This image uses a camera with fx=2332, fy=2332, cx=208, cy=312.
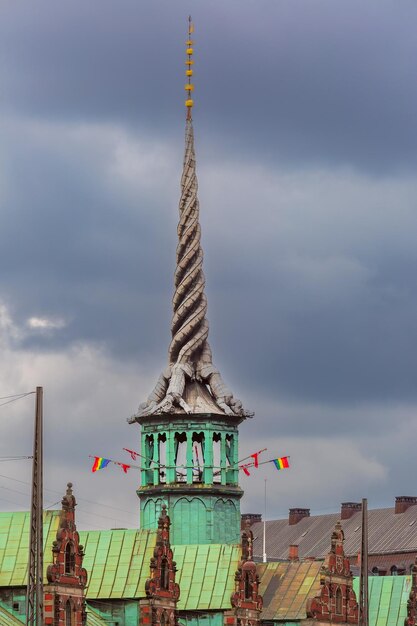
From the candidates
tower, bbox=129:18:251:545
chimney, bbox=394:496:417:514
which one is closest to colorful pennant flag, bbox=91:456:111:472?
tower, bbox=129:18:251:545

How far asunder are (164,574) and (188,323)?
18.3m

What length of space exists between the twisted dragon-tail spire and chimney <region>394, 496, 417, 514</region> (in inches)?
2794

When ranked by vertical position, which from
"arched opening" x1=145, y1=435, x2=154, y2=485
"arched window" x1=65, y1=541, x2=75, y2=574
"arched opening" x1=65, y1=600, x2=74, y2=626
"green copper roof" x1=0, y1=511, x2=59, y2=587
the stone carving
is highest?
the stone carving

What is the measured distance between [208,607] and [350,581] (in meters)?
9.08

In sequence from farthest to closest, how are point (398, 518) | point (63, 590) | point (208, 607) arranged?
1. point (398, 518)
2. point (208, 607)
3. point (63, 590)

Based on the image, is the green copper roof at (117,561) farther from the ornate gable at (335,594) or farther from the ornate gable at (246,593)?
the ornate gable at (335,594)

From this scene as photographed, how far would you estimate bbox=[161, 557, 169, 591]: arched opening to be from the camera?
113 metres

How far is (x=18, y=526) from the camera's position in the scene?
372 ft

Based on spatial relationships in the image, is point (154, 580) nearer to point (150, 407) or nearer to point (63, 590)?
point (63, 590)

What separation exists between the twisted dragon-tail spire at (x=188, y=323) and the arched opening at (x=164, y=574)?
40.1ft

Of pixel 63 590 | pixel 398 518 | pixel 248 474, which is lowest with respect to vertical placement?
pixel 63 590

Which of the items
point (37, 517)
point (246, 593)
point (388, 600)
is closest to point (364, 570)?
point (246, 593)

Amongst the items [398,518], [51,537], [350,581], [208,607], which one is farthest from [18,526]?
[398,518]

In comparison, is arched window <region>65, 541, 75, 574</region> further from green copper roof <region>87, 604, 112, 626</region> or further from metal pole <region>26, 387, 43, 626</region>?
metal pole <region>26, 387, 43, 626</region>
